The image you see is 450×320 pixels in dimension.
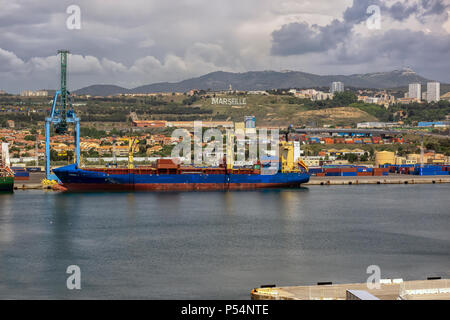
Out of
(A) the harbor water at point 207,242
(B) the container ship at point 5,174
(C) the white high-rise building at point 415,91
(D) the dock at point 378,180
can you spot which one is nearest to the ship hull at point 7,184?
(B) the container ship at point 5,174

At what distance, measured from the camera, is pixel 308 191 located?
31359mm

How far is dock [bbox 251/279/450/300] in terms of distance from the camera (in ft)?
29.3

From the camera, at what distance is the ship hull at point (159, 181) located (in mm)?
30438

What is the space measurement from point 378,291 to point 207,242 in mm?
7433

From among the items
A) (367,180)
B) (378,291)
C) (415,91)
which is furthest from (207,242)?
(415,91)

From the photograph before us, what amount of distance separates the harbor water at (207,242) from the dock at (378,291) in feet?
3.17

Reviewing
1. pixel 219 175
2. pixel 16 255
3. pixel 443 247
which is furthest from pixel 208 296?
pixel 219 175

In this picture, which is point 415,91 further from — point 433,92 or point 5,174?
point 5,174

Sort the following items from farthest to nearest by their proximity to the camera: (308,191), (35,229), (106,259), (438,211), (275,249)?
1. (308,191)
2. (438,211)
3. (35,229)
4. (275,249)
5. (106,259)

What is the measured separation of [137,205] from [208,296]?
14148 millimetres

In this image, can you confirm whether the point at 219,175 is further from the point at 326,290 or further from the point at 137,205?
the point at 326,290

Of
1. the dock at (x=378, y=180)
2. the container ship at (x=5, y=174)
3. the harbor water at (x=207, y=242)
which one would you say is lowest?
the harbor water at (x=207, y=242)

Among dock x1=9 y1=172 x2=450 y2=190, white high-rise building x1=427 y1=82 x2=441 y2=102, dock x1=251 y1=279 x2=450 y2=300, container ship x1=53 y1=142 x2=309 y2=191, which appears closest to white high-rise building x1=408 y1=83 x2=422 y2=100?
white high-rise building x1=427 y1=82 x2=441 y2=102

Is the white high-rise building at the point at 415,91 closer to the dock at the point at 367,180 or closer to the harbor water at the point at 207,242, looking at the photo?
the dock at the point at 367,180
